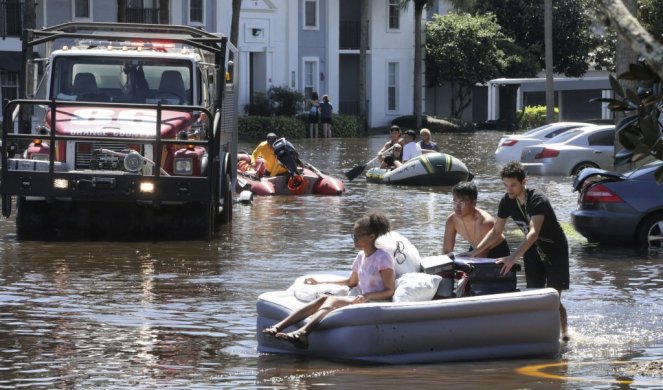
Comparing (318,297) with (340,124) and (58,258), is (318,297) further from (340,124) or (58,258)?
(340,124)

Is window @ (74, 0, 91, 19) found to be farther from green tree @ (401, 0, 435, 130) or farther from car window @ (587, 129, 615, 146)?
car window @ (587, 129, 615, 146)

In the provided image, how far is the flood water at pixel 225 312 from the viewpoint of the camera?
1041 centimetres

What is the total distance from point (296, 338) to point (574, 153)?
22.3m

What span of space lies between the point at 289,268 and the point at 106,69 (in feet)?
14.1

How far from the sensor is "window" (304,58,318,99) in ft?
204

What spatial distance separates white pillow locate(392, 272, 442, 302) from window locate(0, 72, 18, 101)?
43.8m

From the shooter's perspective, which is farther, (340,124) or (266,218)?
(340,124)

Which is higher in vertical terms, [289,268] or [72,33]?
[72,33]

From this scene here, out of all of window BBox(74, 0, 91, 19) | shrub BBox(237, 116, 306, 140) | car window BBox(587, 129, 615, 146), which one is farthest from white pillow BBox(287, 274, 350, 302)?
window BBox(74, 0, 91, 19)

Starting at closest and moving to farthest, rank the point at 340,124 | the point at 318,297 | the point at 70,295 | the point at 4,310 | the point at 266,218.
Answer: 1. the point at 318,297
2. the point at 4,310
3. the point at 70,295
4. the point at 266,218
5. the point at 340,124

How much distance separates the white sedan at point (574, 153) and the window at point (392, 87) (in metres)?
33.4

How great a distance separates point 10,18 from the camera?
52.9 metres

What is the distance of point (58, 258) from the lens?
17.3 m

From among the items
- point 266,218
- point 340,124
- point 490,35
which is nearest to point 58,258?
point 266,218
